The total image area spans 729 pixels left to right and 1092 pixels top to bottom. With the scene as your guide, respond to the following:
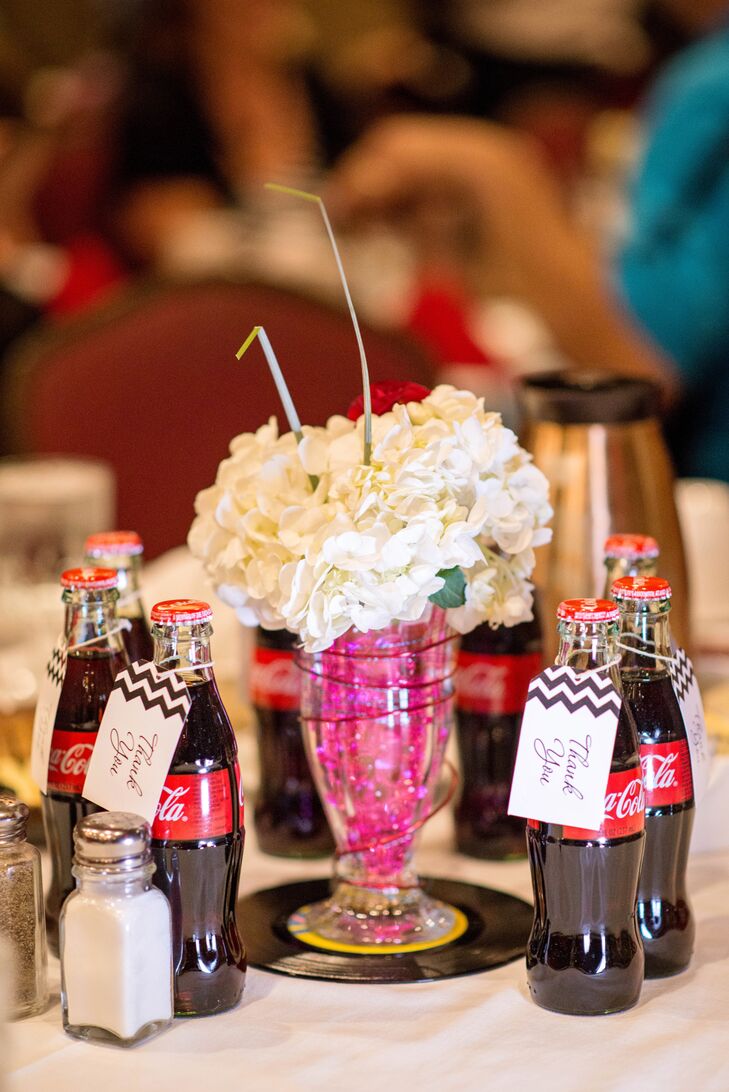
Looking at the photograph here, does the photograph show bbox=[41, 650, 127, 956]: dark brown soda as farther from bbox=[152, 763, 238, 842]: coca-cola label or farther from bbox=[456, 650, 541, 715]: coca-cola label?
bbox=[456, 650, 541, 715]: coca-cola label

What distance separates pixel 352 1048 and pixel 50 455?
59.1 inches

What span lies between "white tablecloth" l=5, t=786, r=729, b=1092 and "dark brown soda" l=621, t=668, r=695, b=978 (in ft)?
0.06

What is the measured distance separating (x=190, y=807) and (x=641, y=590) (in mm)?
292

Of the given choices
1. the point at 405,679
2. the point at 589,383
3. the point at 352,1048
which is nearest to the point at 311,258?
the point at 589,383

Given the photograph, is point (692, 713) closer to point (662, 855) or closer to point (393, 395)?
point (662, 855)

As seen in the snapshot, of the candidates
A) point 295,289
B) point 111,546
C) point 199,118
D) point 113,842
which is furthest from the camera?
point 199,118

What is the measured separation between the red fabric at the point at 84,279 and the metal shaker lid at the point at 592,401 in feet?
5.99

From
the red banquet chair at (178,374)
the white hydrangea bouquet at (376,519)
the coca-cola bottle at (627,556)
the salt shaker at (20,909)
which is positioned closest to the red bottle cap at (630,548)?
the coca-cola bottle at (627,556)

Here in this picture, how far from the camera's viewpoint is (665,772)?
0.89 m

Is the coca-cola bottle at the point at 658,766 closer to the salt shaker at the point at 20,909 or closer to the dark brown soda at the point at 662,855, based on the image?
the dark brown soda at the point at 662,855

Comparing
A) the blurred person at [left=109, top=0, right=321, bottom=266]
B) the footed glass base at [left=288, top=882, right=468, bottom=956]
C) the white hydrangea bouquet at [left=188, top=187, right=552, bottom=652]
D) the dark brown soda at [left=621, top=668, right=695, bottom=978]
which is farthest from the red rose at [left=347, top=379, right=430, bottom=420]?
the blurred person at [left=109, top=0, right=321, bottom=266]

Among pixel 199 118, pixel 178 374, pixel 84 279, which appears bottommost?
pixel 178 374

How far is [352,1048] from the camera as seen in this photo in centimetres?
82

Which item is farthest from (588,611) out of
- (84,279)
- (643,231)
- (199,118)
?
(199,118)
